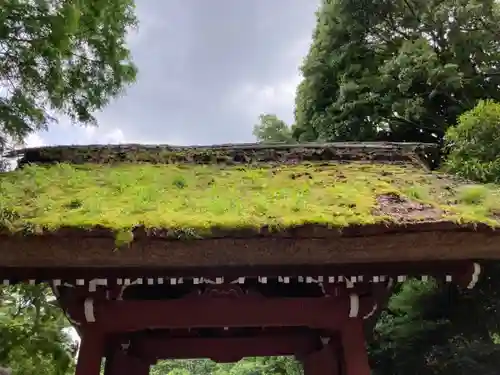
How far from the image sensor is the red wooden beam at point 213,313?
469 centimetres

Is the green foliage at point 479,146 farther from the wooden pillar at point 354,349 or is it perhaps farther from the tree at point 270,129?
the tree at point 270,129

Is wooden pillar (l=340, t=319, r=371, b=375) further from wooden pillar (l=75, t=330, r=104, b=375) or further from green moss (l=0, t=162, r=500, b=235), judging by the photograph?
wooden pillar (l=75, t=330, r=104, b=375)

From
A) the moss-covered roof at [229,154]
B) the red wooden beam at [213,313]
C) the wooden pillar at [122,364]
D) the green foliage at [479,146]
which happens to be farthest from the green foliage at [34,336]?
the green foliage at [479,146]

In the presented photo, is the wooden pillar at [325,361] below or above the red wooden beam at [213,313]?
below

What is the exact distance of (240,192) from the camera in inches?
187

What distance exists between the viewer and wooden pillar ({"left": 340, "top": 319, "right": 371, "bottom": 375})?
15.0 ft

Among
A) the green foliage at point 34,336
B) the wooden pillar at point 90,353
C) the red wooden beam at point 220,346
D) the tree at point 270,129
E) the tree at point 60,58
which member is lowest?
the wooden pillar at point 90,353

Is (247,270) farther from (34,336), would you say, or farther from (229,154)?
(34,336)

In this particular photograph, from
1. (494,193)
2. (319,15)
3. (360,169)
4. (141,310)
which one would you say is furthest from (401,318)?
(319,15)

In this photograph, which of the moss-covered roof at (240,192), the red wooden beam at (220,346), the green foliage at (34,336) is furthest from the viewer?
the green foliage at (34,336)

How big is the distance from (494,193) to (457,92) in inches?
281

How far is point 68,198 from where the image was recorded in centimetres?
435

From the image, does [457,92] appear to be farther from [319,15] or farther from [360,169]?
[360,169]

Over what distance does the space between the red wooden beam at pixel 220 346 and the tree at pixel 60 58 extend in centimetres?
418
